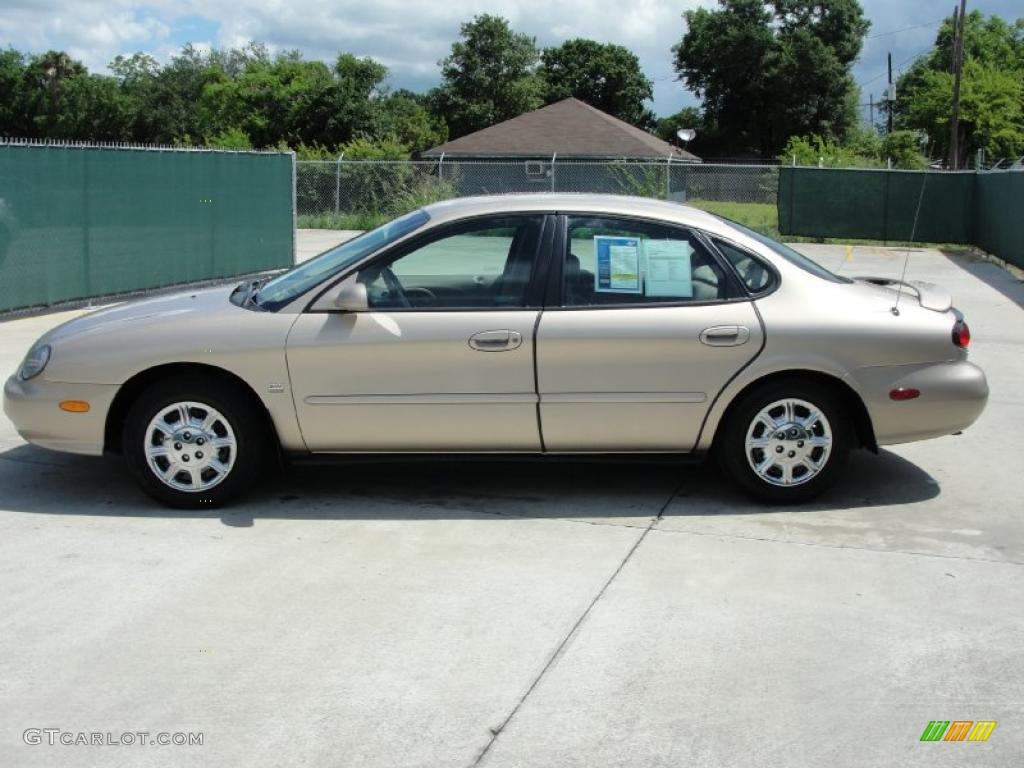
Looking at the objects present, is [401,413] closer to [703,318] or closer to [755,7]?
[703,318]

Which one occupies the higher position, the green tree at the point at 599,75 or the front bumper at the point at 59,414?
the green tree at the point at 599,75

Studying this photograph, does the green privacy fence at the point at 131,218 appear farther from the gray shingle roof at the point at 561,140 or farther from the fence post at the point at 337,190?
the gray shingle roof at the point at 561,140

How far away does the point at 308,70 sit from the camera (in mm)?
66500

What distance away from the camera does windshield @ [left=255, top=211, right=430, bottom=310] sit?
19.8 ft

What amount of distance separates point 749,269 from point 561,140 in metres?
41.1

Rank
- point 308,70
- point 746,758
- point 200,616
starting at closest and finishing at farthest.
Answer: point 746,758, point 200,616, point 308,70

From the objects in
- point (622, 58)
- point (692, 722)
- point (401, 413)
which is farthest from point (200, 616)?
point (622, 58)

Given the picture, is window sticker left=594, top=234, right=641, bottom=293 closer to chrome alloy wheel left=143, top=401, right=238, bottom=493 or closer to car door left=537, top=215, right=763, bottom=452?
car door left=537, top=215, right=763, bottom=452

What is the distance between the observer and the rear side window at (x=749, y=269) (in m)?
6.02

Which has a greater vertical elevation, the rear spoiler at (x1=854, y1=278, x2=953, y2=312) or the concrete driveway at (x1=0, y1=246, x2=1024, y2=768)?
the rear spoiler at (x1=854, y1=278, x2=953, y2=312)

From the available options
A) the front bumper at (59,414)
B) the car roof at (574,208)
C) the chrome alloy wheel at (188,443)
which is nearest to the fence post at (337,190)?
the car roof at (574,208)

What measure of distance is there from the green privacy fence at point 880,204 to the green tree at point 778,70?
40884 mm

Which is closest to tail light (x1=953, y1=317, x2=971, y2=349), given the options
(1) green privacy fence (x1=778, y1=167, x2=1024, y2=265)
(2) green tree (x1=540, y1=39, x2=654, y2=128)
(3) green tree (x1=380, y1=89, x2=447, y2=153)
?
(1) green privacy fence (x1=778, y1=167, x2=1024, y2=265)

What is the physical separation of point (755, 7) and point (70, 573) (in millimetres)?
70554
